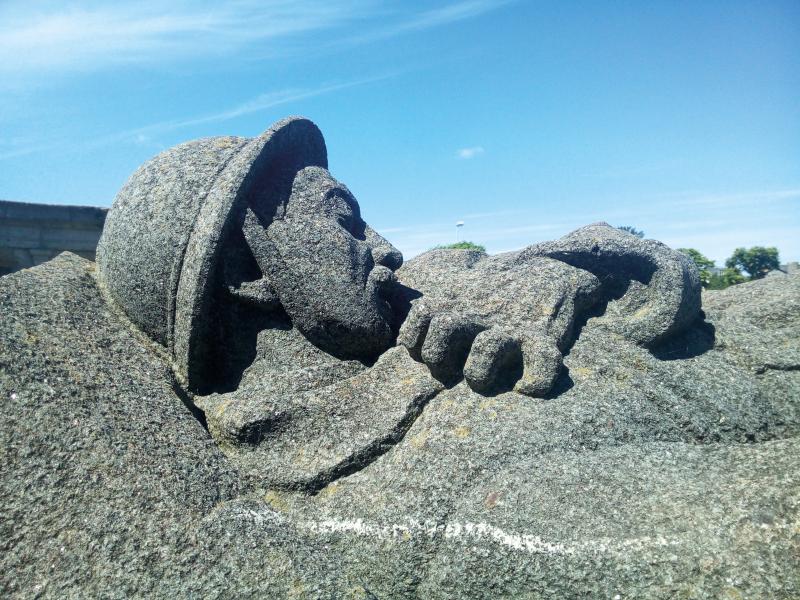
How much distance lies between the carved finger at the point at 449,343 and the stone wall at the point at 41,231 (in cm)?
554

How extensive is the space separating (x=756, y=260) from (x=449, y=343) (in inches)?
532

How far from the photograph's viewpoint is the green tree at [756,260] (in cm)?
1395

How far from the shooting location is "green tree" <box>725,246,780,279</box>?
1395 centimetres

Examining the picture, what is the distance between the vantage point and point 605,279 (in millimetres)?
3826

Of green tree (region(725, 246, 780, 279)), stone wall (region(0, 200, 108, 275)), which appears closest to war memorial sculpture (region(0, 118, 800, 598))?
stone wall (region(0, 200, 108, 275))

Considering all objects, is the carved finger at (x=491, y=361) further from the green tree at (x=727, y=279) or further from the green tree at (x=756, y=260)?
the green tree at (x=756, y=260)

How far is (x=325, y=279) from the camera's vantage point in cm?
367

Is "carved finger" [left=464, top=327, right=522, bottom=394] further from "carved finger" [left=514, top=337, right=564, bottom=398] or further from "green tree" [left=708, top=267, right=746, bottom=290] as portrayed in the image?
"green tree" [left=708, top=267, right=746, bottom=290]

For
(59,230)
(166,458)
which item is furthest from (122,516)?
(59,230)

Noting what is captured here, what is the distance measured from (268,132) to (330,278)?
1.05m

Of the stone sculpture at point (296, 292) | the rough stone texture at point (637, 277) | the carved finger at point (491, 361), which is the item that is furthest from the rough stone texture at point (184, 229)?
the rough stone texture at point (637, 277)

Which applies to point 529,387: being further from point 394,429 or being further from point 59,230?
point 59,230

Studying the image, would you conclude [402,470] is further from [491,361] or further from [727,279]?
[727,279]

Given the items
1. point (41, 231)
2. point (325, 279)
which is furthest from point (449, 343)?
point (41, 231)
